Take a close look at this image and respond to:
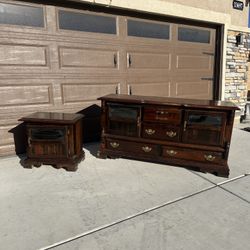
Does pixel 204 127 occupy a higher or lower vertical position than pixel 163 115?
lower

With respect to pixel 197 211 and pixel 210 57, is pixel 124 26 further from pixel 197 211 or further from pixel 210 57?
pixel 197 211

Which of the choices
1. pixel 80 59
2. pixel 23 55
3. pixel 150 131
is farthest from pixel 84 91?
pixel 150 131

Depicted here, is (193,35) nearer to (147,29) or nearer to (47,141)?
(147,29)

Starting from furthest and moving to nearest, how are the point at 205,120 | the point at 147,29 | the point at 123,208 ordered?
the point at 147,29
the point at 205,120
the point at 123,208

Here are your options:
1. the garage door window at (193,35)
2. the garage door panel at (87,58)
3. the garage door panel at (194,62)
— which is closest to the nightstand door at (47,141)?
the garage door panel at (87,58)

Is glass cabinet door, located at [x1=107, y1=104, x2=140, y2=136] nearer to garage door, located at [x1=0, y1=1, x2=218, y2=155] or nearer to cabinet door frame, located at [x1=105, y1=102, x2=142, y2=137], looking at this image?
cabinet door frame, located at [x1=105, y1=102, x2=142, y2=137]

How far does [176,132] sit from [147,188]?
0.95 m

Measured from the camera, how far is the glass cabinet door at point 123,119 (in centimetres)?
346

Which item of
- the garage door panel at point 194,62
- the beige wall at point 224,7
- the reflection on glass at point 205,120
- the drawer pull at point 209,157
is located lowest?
the drawer pull at point 209,157

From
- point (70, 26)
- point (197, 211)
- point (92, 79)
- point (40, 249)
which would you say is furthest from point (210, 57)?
point (40, 249)

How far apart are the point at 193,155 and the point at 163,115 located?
2.28ft

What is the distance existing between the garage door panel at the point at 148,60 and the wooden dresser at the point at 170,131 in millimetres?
1456

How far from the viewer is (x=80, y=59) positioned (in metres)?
4.18

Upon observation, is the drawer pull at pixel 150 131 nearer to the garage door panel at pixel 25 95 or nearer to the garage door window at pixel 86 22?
the garage door panel at pixel 25 95
